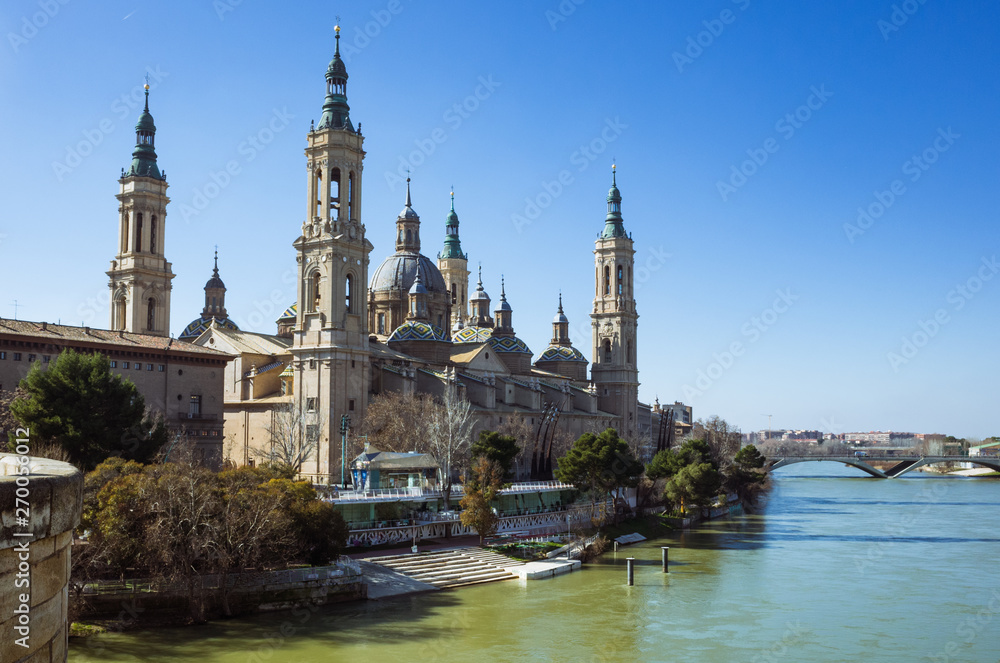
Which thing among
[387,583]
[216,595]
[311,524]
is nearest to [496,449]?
[387,583]

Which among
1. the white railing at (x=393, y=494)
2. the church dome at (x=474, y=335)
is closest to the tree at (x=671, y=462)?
the white railing at (x=393, y=494)

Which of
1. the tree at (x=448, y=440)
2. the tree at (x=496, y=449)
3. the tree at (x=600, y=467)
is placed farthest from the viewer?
the tree at (x=600, y=467)

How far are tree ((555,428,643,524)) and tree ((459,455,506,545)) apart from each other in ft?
25.4

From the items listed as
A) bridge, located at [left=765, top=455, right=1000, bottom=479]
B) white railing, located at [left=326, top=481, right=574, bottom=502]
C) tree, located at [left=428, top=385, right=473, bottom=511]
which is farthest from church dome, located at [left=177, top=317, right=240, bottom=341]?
bridge, located at [left=765, top=455, right=1000, bottom=479]

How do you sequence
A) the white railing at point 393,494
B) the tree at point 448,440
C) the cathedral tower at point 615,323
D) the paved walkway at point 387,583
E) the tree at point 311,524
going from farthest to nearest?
the cathedral tower at point 615,323 → the tree at point 448,440 → the white railing at point 393,494 → the paved walkway at point 387,583 → the tree at point 311,524

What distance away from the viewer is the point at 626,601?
3294 cm

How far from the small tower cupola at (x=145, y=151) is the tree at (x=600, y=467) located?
36.1 m

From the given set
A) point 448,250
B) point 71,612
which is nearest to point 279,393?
point 71,612

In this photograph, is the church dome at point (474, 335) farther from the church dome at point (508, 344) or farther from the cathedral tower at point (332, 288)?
the cathedral tower at point (332, 288)

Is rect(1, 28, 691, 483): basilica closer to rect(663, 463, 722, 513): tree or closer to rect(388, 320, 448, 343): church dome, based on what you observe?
rect(388, 320, 448, 343): church dome

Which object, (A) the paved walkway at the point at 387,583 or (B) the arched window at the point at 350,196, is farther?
(B) the arched window at the point at 350,196

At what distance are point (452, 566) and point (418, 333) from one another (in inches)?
1423

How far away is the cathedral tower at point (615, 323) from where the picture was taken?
291ft

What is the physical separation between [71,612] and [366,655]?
8.88 meters
